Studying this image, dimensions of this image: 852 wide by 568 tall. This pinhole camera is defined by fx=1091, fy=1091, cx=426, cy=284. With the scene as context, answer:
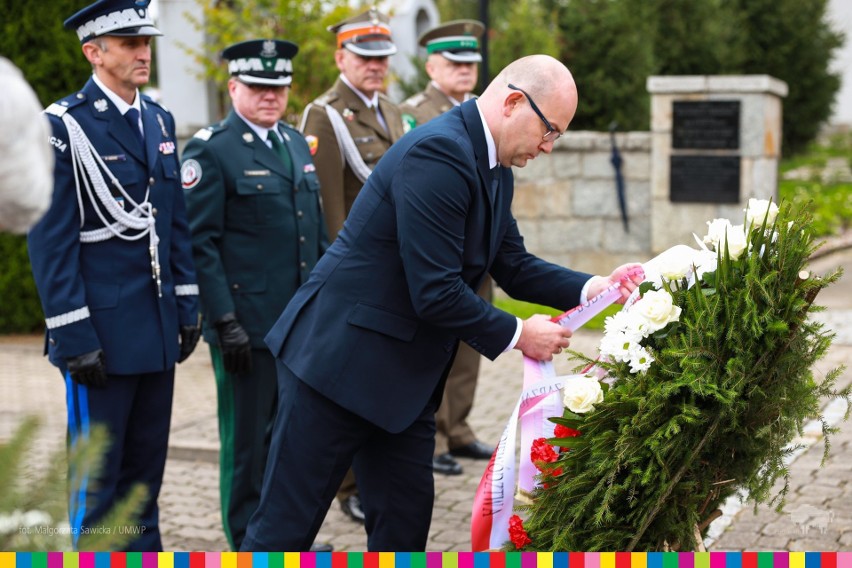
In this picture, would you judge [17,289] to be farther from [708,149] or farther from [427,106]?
[708,149]

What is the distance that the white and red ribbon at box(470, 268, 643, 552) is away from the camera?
3039 millimetres

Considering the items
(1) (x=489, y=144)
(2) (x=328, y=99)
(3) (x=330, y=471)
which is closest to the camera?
(1) (x=489, y=144)

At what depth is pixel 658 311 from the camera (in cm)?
282

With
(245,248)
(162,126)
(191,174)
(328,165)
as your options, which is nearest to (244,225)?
(245,248)

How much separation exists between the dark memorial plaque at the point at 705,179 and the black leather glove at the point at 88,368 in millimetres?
7993

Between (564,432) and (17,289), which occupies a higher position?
(564,432)

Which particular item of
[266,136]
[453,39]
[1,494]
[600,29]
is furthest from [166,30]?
[1,494]

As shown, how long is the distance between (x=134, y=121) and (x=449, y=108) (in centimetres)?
246

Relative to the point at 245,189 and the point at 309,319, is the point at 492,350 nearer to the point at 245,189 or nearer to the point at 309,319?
the point at 309,319

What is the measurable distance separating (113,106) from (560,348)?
181cm

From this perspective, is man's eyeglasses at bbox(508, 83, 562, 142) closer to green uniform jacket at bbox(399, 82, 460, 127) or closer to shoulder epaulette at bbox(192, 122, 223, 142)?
shoulder epaulette at bbox(192, 122, 223, 142)

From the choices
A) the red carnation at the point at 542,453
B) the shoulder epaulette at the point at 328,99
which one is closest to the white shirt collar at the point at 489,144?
the red carnation at the point at 542,453

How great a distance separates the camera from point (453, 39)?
599cm

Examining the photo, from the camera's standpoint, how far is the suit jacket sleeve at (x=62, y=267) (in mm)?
3572
